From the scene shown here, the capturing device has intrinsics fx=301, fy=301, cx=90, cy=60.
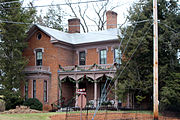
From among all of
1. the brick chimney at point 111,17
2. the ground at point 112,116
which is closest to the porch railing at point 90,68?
the brick chimney at point 111,17

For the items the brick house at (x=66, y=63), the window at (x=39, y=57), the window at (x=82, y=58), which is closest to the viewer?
the brick house at (x=66, y=63)

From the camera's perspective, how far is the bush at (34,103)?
29.5m

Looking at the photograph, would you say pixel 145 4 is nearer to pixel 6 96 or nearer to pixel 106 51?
pixel 106 51

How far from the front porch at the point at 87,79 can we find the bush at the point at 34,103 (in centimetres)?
299

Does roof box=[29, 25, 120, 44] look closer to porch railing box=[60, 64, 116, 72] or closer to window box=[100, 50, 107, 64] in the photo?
window box=[100, 50, 107, 64]

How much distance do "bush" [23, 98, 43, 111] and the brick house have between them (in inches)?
52.7

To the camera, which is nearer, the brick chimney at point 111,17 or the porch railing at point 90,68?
the porch railing at point 90,68

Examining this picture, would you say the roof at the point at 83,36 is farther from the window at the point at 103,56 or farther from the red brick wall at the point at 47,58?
the window at the point at 103,56

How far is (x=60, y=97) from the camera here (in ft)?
105

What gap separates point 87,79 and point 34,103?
6.19m

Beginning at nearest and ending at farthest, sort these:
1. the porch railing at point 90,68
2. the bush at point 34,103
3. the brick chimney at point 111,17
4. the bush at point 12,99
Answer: the bush at point 34,103, the bush at point 12,99, the porch railing at point 90,68, the brick chimney at point 111,17

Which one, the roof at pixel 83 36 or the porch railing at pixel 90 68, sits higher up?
the roof at pixel 83 36

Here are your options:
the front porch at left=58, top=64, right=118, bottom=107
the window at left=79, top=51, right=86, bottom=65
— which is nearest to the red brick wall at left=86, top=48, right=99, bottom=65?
the window at left=79, top=51, right=86, bottom=65

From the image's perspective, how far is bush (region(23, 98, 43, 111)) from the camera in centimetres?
2945
